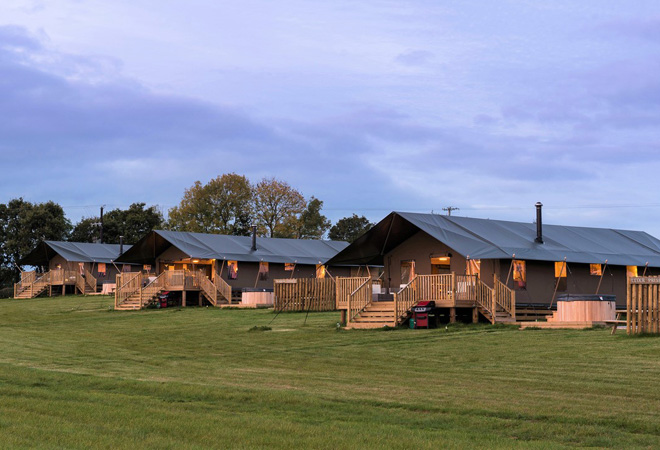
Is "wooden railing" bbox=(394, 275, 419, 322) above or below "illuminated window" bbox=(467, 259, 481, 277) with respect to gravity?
below

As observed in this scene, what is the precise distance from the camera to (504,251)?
99.5 feet

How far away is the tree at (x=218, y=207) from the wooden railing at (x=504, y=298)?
54432 mm

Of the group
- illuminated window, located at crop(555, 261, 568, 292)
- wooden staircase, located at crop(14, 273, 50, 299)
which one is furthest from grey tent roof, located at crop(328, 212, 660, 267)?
wooden staircase, located at crop(14, 273, 50, 299)

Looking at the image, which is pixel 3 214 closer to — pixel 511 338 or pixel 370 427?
pixel 511 338

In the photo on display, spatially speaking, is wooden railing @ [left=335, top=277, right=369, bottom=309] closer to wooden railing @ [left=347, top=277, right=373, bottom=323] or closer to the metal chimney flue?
wooden railing @ [left=347, top=277, right=373, bottom=323]

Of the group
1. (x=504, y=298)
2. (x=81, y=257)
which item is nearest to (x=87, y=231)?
(x=81, y=257)

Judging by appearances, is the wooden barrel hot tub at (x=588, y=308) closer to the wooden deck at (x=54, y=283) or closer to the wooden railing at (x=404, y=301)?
the wooden railing at (x=404, y=301)

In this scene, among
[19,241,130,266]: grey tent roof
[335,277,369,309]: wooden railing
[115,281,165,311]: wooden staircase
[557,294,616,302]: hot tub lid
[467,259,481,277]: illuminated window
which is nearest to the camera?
[557,294,616,302]: hot tub lid

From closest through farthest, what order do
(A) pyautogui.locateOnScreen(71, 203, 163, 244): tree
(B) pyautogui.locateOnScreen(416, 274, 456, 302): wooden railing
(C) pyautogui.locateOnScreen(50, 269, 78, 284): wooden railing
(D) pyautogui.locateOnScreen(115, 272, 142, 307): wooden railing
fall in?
(B) pyautogui.locateOnScreen(416, 274, 456, 302): wooden railing < (D) pyautogui.locateOnScreen(115, 272, 142, 307): wooden railing < (C) pyautogui.locateOnScreen(50, 269, 78, 284): wooden railing < (A) pyautogui.locateOnScreen(71, 203, 163, 244): tree

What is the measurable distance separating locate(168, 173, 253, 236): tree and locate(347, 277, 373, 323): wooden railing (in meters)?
52.3

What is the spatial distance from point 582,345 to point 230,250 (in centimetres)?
3287

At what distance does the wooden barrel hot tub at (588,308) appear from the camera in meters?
24.4

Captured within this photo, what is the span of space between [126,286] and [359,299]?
20359mm

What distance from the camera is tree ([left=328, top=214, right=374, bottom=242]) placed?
9344 centimetres
